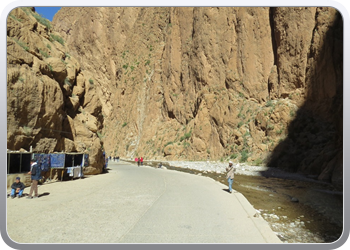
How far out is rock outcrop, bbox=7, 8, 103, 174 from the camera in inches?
422

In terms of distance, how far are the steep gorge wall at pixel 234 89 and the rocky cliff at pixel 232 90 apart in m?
0.16

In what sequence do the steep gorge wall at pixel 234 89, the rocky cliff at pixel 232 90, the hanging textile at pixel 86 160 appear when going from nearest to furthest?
the hanging textile at pixel 86 160, the rocky cliff at pixel 232 90, the steep gorge wall at pixel 234 89

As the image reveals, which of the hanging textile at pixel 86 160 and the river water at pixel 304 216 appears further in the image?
the hanging textile at pixel 86 160

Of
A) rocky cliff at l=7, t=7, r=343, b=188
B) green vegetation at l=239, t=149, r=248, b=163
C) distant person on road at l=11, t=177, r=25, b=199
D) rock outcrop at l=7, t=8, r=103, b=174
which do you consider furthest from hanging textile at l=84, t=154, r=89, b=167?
green vegetation at l=239, t=149, r=248, b=163

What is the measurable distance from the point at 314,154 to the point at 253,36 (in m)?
24.1

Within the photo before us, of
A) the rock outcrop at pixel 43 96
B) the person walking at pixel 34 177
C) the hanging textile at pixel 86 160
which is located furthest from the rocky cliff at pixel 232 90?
the person walking at pixel 34 177

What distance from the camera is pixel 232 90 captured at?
1726 inches

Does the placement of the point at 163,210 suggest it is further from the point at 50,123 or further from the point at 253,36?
the point at 253,36

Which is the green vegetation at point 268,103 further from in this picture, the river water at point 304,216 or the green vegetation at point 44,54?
the green vegetation at point 44,54

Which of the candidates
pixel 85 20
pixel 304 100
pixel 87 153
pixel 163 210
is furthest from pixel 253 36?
pixel 85 20

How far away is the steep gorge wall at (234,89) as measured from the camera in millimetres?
29906

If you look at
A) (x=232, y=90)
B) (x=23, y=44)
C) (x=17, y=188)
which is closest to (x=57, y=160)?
(x=17, y=188)

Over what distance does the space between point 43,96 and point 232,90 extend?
3507 centimetres
